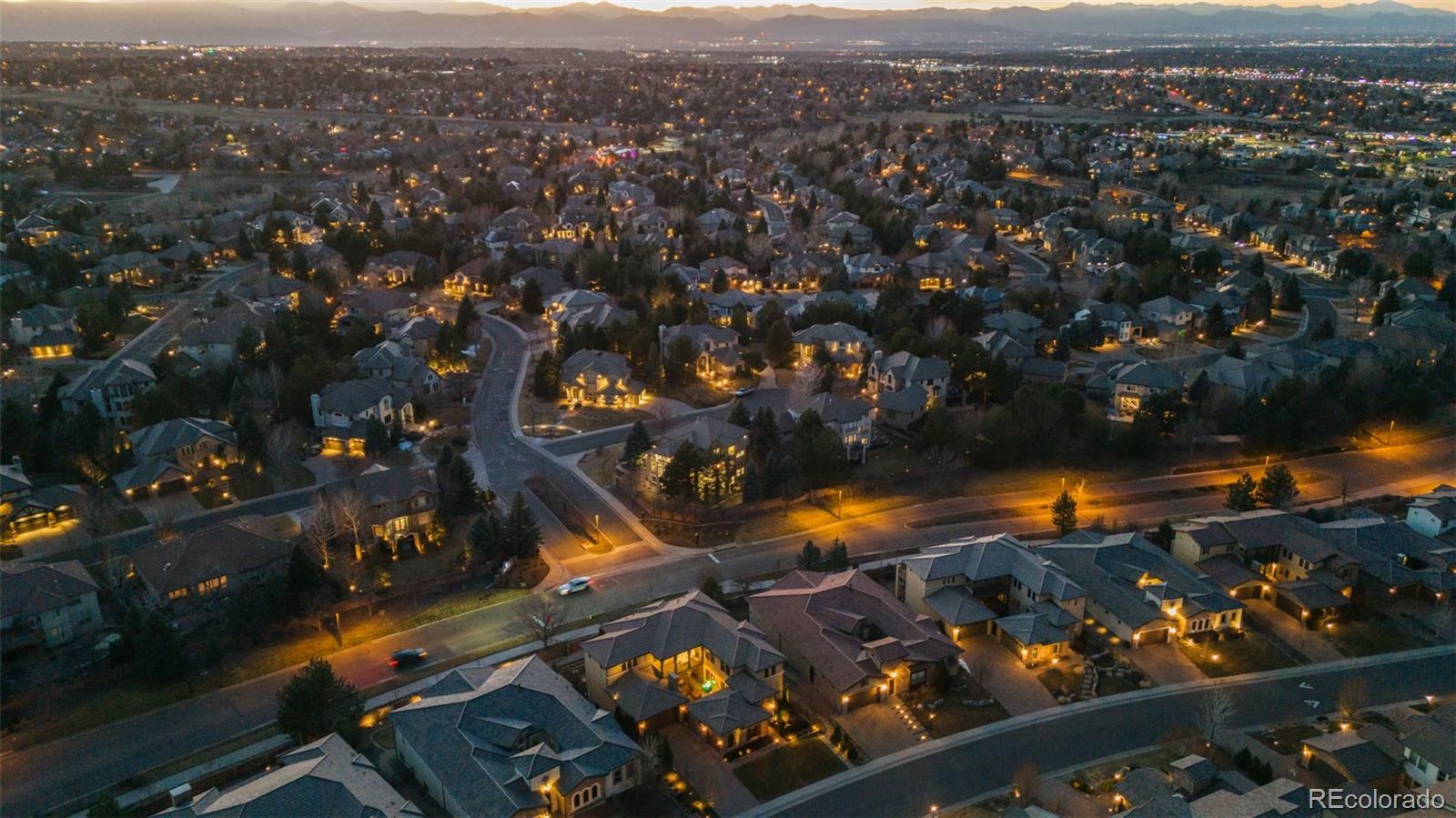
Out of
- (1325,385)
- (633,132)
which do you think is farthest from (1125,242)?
(633,132)

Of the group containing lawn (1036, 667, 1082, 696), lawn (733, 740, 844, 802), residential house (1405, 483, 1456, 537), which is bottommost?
lawn (1036, 667, 1082, 696)

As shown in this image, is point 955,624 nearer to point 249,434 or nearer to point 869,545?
point 869,545

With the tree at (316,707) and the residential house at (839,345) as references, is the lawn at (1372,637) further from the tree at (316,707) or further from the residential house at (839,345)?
the tree at (316,707)

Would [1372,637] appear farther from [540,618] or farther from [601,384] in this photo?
[601,384]

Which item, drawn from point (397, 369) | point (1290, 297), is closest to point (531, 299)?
point (397, 369)

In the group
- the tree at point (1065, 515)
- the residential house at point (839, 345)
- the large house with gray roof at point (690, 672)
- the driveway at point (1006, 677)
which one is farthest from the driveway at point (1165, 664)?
the residential house at point (839, 345)

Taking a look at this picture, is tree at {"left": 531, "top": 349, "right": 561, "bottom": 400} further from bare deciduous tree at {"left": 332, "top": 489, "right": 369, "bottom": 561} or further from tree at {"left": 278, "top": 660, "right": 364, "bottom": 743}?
tree at {"left": 278, "top": 660, "right": 364, "bottom": 743}

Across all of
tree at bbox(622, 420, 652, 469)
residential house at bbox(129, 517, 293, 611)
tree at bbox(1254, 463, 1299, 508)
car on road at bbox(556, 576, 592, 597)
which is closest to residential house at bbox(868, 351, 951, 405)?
tree at bbox(622, 420, 652, 469)
